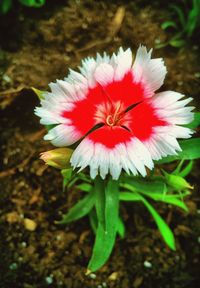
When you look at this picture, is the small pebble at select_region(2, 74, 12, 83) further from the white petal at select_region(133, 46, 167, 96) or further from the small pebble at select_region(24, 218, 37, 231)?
the white petal at select_region(133, 46, 167, 96)

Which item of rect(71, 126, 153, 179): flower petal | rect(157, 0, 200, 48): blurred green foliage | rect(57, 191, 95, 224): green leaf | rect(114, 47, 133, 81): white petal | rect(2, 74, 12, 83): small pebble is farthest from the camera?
rect(157, 0, 200, 48): blurred green foliage

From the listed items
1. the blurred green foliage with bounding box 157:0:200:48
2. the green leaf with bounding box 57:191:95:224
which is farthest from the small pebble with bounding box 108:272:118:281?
the blurred green foliage with bounding box 157:0:200:48

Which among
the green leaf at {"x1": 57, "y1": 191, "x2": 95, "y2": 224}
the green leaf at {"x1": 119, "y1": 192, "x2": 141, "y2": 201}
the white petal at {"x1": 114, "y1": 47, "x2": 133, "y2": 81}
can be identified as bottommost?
the green leaf at {"x1": 119, "y1": 192, "x2": 141, "y2": 201}

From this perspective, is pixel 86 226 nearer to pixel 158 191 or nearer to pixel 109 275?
pixel 109 275

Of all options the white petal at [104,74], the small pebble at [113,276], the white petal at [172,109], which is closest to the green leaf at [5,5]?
the white petal at [104,74]

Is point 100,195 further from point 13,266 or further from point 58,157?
point 13,266

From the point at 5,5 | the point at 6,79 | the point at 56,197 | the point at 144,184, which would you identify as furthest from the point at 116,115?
the point at 5,5

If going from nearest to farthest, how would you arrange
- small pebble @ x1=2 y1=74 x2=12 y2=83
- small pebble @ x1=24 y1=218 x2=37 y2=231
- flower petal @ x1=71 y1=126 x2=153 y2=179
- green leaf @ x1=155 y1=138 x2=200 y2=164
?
flower petal @ x1=71 y1=126 x2=153 y2=179, green leaf @ x1=155 y1=138 x2=200 y2=164, small pebble @ x1=24 y1=218 x2=37 y2=231, small pebble @ x1=2 y1=74 x2=12 y2=83
